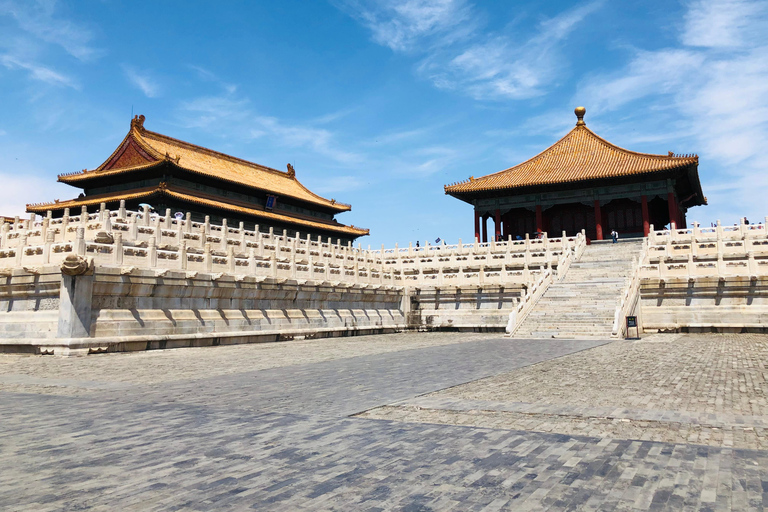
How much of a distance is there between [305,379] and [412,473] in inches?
203

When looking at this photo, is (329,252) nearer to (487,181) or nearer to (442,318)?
(442,318)

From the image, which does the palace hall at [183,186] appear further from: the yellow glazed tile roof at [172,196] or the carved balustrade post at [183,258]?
the carved balustrade post at [183,258]

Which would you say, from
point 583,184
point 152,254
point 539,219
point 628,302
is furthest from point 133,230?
point 583,184

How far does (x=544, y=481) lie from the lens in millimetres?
3809

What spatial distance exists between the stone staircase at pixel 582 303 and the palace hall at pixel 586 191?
12.0 m

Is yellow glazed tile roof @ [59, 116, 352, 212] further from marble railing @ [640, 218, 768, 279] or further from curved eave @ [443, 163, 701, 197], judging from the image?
marble railing @ [640, 218, 768, 279]

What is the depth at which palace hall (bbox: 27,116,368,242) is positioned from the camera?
3419 cm

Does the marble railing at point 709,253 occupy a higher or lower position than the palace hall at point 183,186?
lower

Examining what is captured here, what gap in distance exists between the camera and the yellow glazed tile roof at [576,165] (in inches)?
1439

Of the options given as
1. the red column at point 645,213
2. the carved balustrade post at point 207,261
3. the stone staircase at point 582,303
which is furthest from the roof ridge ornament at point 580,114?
the carved balustrade post at point 207,261

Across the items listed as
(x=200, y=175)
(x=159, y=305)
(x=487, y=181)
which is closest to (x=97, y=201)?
(x=200, y=175)

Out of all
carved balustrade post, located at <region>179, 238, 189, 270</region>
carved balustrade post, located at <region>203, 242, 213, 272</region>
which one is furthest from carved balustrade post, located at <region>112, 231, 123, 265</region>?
carved balustrade post, located at <region>203, 242, 213, 272</region>

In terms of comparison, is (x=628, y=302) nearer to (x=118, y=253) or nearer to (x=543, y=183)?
(x=118, y=253)

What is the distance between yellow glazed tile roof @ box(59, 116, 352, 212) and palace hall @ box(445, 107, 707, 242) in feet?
41.9
